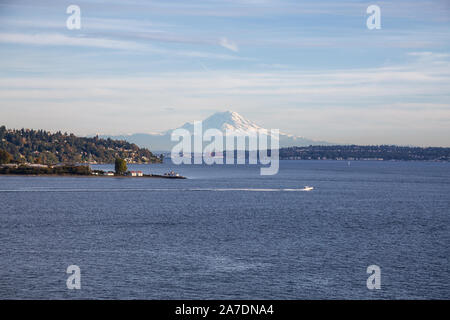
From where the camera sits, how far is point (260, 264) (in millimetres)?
48156

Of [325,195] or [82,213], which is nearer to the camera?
[82,213]

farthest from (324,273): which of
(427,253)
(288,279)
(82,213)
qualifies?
(82,213)

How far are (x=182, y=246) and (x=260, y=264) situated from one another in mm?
10923

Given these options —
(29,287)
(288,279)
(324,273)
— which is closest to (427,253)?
(324,273)

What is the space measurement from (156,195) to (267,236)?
63421 mm

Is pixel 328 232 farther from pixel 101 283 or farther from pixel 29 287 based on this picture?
pixel 29 287

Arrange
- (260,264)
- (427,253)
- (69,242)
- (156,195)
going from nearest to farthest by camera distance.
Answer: (260,264), (427,253), (69,242), (156,195)

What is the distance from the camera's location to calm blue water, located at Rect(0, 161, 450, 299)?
133ft

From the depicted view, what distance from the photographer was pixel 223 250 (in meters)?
54.4

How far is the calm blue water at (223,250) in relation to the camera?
40.5m

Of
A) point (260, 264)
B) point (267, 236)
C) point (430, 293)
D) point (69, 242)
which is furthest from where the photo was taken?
point (267, 236)
